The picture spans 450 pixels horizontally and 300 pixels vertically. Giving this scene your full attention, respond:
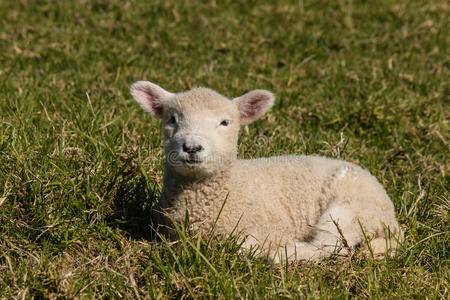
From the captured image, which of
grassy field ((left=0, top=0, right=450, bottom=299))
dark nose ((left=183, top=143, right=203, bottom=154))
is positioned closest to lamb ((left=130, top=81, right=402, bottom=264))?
dark nose ((left=183, top=143, right=203, bottom=154))

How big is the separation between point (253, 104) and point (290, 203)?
733 mm

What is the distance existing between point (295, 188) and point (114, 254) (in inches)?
52.3

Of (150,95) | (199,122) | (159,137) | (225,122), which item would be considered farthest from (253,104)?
(159,137)

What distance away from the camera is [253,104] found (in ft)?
13.2

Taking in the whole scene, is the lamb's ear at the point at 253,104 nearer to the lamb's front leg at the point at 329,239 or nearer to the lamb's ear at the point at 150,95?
the lamb's ear at the point at 150,95

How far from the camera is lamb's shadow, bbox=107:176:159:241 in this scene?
3.99 metres

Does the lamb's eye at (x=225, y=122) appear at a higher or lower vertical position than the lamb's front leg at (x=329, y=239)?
higher

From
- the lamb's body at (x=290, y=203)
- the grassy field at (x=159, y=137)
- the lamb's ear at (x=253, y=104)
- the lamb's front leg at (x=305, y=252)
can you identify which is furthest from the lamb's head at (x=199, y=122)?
the lamb's front leg at (x=305, y=252)

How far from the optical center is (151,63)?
23.6 feet

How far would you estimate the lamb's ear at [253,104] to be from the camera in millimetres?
3956

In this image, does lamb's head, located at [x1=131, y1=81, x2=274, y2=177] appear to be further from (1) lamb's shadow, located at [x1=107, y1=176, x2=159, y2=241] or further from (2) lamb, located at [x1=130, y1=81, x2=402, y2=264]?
(1) lamb's shadow, located at [x1=107, y1=176, x2=159, y2=241]

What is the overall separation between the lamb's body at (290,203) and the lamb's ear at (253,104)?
0.33m

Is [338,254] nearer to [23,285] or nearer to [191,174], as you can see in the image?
[191,174]

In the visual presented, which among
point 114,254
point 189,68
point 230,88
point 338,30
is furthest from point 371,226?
point 338,30
